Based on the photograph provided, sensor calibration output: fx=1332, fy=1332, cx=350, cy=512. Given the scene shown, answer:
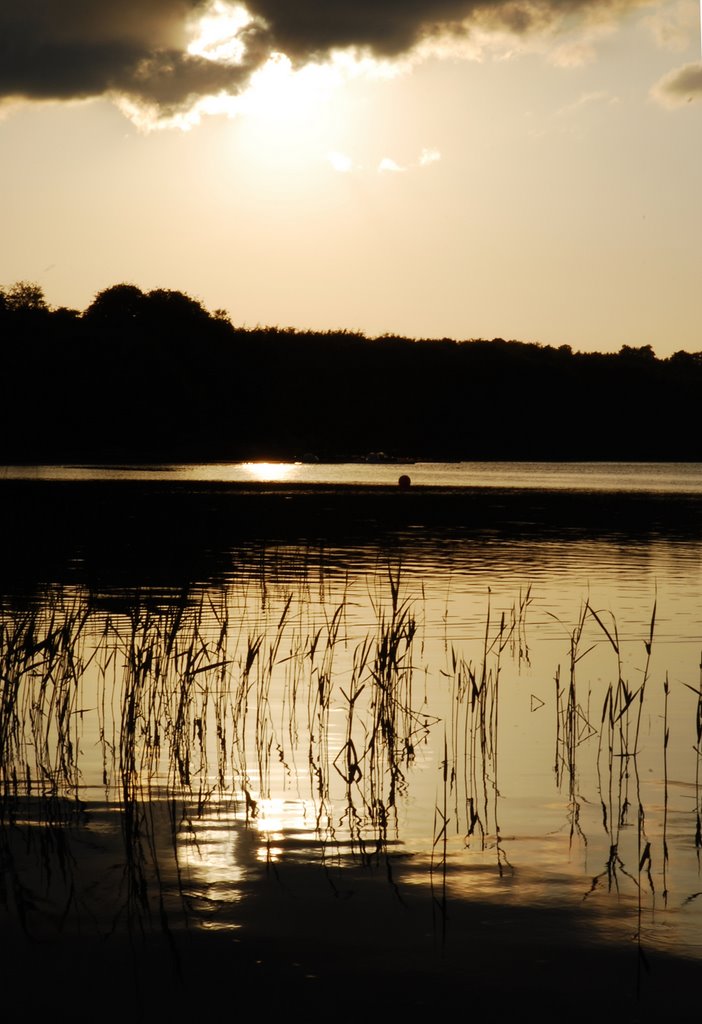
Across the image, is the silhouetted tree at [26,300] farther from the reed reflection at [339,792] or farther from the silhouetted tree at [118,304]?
the reed reflection at [339,792]

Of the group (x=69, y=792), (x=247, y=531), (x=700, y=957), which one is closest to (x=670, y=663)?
(x=69, y=792)

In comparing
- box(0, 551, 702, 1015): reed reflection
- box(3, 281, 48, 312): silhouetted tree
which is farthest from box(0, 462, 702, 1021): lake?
box(3, 281, 48, 312): silhouetted tree

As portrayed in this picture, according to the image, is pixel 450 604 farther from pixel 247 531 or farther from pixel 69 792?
pixel 247 531

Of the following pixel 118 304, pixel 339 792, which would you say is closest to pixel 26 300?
pixel 118 304

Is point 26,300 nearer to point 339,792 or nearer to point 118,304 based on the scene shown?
point 118,304

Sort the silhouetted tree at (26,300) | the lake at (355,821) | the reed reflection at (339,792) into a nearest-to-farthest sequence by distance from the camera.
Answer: the lake at (355,821) → the reed reflection at (339,792) → the silhouetted tree at (26,300)

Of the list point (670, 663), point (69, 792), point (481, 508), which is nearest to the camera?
point (69, 792)

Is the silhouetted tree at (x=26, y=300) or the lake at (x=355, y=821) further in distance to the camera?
the silhouetted tree at (x=26, y=300)

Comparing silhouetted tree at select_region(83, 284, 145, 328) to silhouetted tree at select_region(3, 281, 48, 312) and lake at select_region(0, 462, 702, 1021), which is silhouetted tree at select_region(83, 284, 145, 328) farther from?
lake at select_region(0, 462, 702, 1021)

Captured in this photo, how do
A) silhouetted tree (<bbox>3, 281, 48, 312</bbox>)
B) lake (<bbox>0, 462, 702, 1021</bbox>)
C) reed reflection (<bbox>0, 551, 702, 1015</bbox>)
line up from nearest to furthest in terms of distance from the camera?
lake (<bbox>0, 462, 702, 1021</bbox>)
reed reflection (<bbox>0, 551, 702, 1015</bbox>)
silhouetted tree (<bbox>3, 281, 48, 312</bbox>)

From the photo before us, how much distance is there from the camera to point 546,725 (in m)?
14.7

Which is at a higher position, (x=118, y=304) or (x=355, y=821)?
(x=118, y=304)

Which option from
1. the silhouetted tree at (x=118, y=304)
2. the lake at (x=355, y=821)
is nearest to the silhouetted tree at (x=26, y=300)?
the silhouetted tree at (x=118, y=304)

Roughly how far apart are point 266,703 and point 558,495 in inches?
2779
